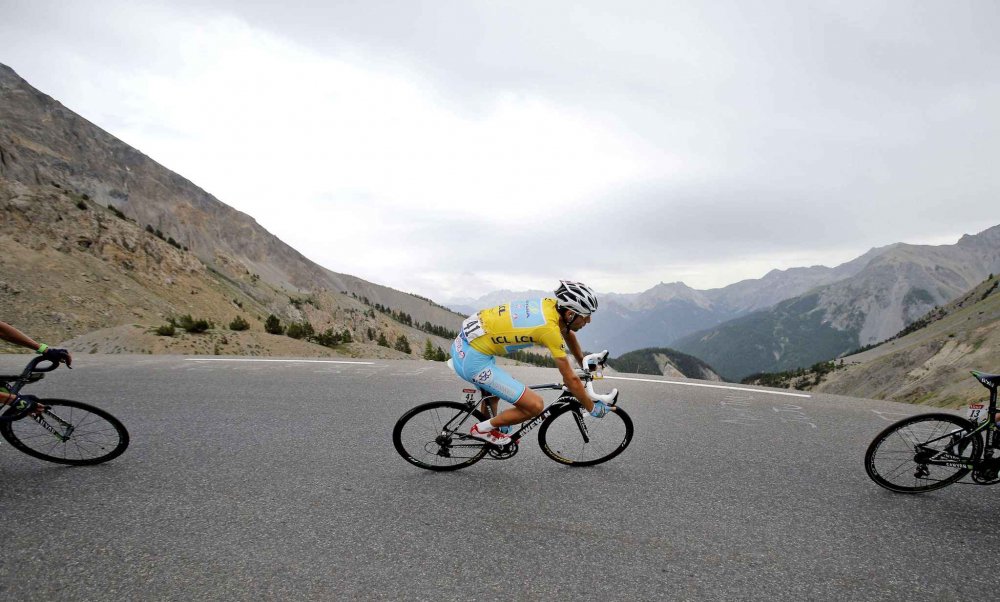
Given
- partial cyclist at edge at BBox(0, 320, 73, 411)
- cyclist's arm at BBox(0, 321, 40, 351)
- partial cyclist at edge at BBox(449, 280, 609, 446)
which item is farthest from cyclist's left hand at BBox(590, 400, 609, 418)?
cyclist's arm at BBox(0, 321, 40, 351)

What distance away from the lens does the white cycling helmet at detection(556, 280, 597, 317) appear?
15.6 ft

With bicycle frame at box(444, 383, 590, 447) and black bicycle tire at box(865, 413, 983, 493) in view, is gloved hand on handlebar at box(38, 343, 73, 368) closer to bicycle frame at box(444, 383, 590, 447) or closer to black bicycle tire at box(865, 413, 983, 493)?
bicycle frame at box(444, 383, 590, 447)

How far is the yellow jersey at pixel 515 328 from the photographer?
4.63 m

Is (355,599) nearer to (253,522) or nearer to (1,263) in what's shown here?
(253,522)

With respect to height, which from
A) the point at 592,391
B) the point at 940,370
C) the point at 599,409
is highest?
the point at 940,370

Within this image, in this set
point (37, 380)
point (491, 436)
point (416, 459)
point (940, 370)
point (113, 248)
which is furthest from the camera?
point (113, 248)

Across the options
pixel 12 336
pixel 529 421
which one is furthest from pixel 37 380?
pixel 529 421

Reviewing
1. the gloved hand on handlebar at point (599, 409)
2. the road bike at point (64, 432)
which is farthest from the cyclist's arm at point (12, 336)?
the gloved hand on handlebar at point (599, 409)

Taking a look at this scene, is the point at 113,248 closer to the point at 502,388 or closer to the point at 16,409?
the point at 16,409

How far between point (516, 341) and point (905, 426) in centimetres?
388

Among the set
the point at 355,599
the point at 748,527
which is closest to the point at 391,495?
the point at 355,599

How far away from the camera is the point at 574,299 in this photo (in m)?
4.77

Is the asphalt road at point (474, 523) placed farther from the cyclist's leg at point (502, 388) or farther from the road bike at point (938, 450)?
the cyclist's leg at point (502, 388)

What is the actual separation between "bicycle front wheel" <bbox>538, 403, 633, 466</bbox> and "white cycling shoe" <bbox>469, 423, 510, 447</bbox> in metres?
0.45
